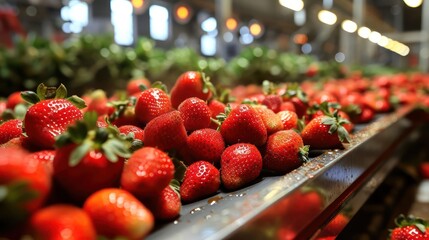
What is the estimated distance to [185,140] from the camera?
118cm

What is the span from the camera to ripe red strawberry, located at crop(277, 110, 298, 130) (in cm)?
151

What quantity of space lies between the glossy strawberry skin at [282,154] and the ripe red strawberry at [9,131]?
730 millimetres

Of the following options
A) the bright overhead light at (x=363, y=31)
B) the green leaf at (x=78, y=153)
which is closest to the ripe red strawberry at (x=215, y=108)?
the green leaf at (x=78, y=153)

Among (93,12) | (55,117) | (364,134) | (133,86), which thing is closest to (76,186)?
(55,117)

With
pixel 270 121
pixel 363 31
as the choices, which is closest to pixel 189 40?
pixel 363 31

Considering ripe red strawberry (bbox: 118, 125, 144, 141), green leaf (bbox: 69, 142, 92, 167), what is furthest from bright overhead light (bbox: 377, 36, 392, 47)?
green leaf (bbox: 69, 142, 92, 167)

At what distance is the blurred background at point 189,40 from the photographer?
3498 mm

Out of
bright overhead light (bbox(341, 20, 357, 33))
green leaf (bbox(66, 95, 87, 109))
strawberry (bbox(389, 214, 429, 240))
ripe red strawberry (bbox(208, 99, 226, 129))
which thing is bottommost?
strawberry (bbox(389, 214, 429, 240))

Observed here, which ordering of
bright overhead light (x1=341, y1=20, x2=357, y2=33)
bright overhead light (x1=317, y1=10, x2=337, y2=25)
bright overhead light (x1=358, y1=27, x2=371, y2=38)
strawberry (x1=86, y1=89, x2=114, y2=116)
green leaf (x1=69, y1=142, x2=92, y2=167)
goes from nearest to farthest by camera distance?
green leaf (x1=69, y1=142, x2=92, y2=167), strawberry (x1=86, y1=89, x2=114, y2=116), bright overhead light (x1=317, y1=10, x2=337, y2=25), bright overhead light (x1=358, y1=27, x2=371, y2=38), bright overhead light (x1=341, y1=20, x2=357, y2=33)

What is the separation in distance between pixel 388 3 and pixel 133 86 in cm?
1370

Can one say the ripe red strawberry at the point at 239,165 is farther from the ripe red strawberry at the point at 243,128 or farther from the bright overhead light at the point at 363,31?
the bright overhead light at the point at 363,31

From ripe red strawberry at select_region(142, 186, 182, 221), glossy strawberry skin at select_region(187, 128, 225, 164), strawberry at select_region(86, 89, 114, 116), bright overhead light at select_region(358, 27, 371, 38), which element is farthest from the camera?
bright overhead light at select_region(358, 27, 371, 38)

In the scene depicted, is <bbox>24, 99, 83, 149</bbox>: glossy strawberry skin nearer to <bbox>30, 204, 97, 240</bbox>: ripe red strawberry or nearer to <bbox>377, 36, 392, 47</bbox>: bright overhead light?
<bbox>30, 204, 97, 240</bbox>: ripe red strawberry

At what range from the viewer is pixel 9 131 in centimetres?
120
